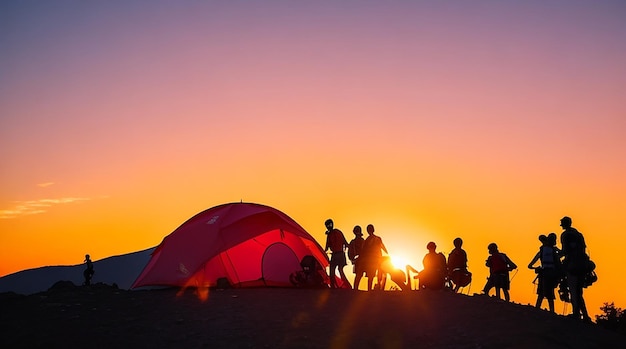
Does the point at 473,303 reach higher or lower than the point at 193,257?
lower

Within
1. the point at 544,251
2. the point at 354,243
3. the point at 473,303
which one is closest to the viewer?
the point at 473,303

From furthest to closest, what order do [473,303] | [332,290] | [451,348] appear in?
1. [332,290]
2. [473,303]
3. [451,348]

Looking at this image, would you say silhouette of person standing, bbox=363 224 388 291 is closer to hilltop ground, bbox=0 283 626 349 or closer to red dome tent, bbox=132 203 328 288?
hilltop ground, bbox=0 283 626 349

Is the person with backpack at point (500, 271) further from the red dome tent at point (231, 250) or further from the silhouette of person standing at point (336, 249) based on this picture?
the red dome tent at point (231, 250)

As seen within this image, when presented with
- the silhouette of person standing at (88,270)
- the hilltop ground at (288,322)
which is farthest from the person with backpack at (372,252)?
the silhouette of person standing at (88,270)

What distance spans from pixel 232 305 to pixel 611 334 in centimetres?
819

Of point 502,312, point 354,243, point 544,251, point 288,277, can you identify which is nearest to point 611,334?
point 502,312

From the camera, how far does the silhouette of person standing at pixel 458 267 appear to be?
62.0 feet

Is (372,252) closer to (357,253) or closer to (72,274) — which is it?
(357,253)

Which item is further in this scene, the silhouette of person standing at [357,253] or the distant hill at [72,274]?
the distant hill at [72,274]

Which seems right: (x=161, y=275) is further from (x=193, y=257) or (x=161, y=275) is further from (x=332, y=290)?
(x=332, y=290)

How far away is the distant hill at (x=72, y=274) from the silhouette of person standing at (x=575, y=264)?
88.3 meters

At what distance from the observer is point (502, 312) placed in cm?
1466

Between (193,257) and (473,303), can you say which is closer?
(473,303)
